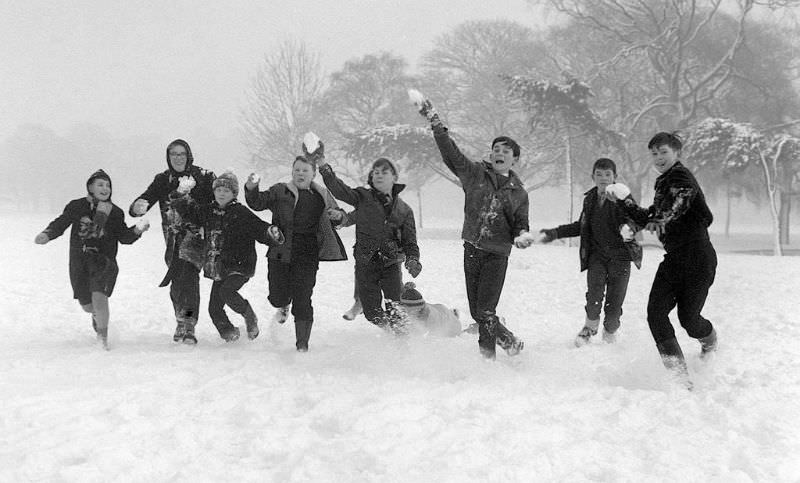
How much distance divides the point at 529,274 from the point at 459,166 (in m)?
7.80

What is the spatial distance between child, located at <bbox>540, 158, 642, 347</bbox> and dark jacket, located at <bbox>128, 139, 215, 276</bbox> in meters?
3.63

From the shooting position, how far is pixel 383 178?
191 inches

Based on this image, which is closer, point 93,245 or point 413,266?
point 413,266

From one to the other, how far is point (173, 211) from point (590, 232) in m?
4.26

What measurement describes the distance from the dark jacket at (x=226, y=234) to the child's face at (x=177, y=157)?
1.02ft

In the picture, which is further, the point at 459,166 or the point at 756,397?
the point at 459,166

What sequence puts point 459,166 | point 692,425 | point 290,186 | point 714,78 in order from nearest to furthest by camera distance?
point 692,425 → point 459,166 → point 290,186 → point 714,78

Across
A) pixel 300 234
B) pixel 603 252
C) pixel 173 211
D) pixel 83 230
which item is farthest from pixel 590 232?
pixel 83 230

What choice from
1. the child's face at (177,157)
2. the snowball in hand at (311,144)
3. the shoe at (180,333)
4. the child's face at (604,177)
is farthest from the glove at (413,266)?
the child's face at (177,157)

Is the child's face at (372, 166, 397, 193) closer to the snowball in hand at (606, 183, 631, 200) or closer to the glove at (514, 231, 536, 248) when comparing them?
the glove at (514, 231, 536, 248)

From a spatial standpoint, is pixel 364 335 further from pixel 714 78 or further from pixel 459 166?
pixel 714 78

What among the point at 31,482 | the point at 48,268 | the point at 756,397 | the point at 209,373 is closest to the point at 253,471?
the point at 31,482

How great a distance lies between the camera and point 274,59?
2623 centimetres

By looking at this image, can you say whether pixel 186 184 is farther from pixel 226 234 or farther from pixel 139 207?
pixel 226 234
